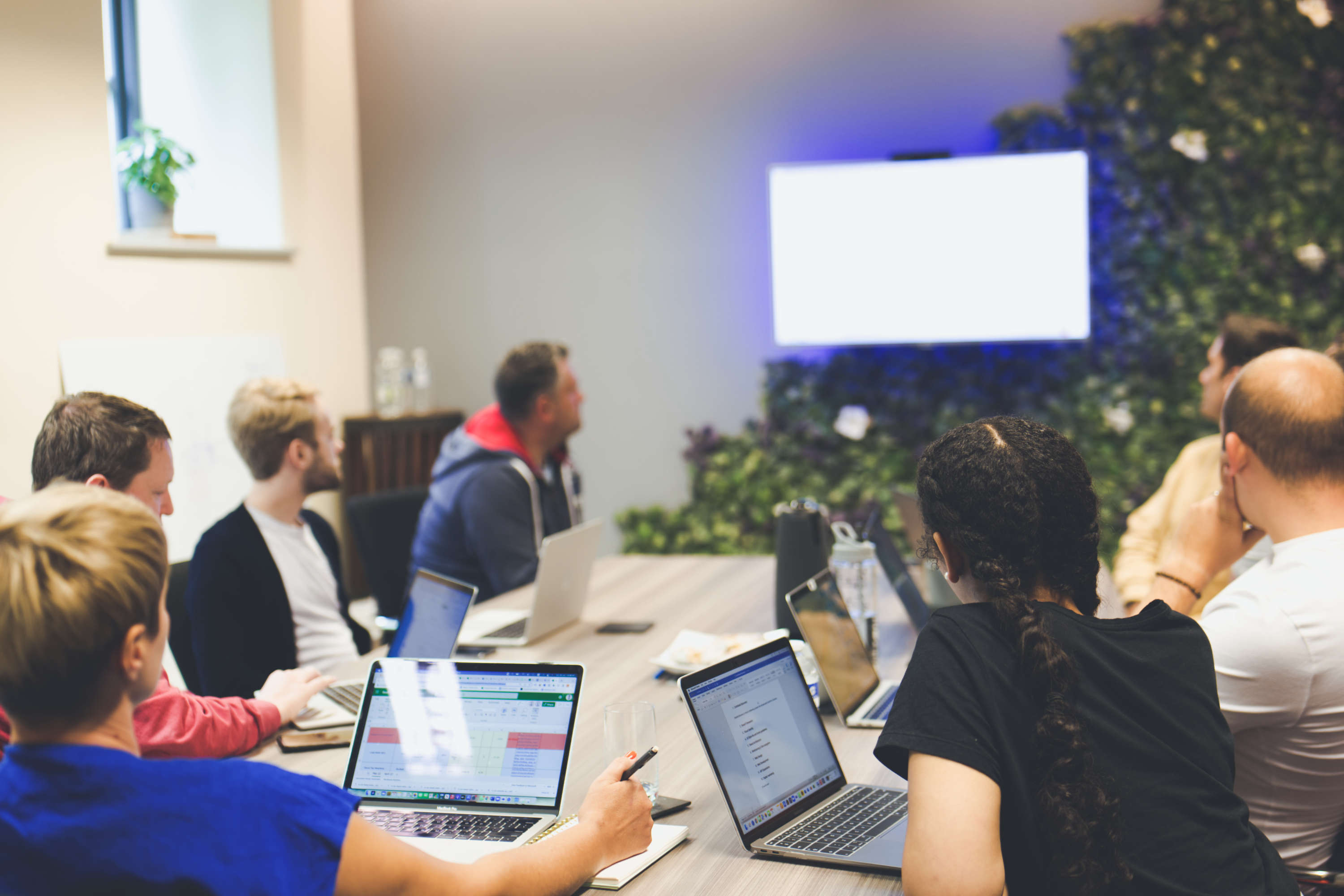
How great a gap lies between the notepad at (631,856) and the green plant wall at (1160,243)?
336cm

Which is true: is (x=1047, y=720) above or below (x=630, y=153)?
below

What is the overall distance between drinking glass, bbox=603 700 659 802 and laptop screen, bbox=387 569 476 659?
663 mm

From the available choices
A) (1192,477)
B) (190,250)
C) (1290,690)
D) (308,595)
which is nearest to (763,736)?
(1290,690)

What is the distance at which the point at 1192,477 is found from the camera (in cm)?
309

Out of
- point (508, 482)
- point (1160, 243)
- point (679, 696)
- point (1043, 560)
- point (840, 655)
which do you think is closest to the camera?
point (1043, 560)

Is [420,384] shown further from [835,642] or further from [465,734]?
[465,734]

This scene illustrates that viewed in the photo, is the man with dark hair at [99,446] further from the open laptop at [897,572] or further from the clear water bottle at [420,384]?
the clear water bottle at [420,384]

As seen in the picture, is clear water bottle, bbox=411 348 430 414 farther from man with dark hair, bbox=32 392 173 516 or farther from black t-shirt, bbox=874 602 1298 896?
black t-shirt, bbox=874 602 1298 896

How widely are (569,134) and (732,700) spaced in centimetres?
416

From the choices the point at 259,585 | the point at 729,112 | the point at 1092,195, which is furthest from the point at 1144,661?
the point at 729,112

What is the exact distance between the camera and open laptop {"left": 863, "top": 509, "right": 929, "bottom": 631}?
7.57 ft

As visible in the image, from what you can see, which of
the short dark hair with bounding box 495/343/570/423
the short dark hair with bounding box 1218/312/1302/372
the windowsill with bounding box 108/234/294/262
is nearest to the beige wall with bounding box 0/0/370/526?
the windowsill with bounding box 108/234/294/262

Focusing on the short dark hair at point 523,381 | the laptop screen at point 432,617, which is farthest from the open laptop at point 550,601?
the short dark hair at point 523,381

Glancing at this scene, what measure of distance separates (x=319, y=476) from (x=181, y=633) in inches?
18.6
